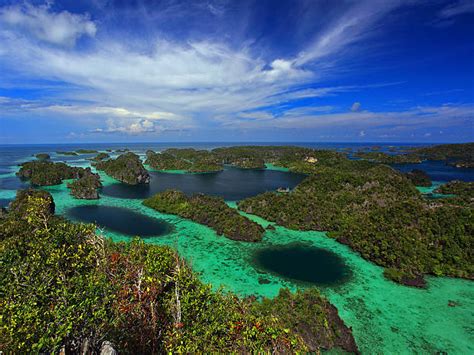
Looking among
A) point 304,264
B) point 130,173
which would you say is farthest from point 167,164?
point 304,264

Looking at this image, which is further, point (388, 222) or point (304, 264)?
point (388, 222)

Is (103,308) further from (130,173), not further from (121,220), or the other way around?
(130,173)

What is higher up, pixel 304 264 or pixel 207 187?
pixel 304 264

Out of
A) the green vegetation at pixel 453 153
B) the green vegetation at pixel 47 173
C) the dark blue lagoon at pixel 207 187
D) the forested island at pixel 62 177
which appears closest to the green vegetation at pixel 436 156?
the green vegetation at pixel 453 153

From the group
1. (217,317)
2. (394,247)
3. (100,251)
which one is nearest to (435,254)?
(394,247)

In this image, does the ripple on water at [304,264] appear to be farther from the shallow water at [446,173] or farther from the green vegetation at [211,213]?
the shallow water at [446,173]

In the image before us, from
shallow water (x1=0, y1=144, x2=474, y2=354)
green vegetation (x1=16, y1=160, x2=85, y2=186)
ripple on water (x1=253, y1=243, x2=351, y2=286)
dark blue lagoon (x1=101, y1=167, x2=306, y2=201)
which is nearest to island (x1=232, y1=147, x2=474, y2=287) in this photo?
shallow water (x1=0, y1=144, x2=474, y2=354)

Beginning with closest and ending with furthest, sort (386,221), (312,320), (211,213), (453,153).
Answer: (312,320)
(386,221)
(211,213)
(453,153)

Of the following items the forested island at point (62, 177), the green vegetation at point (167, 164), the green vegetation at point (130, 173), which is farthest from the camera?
the green vegetation at point (167, 164)
